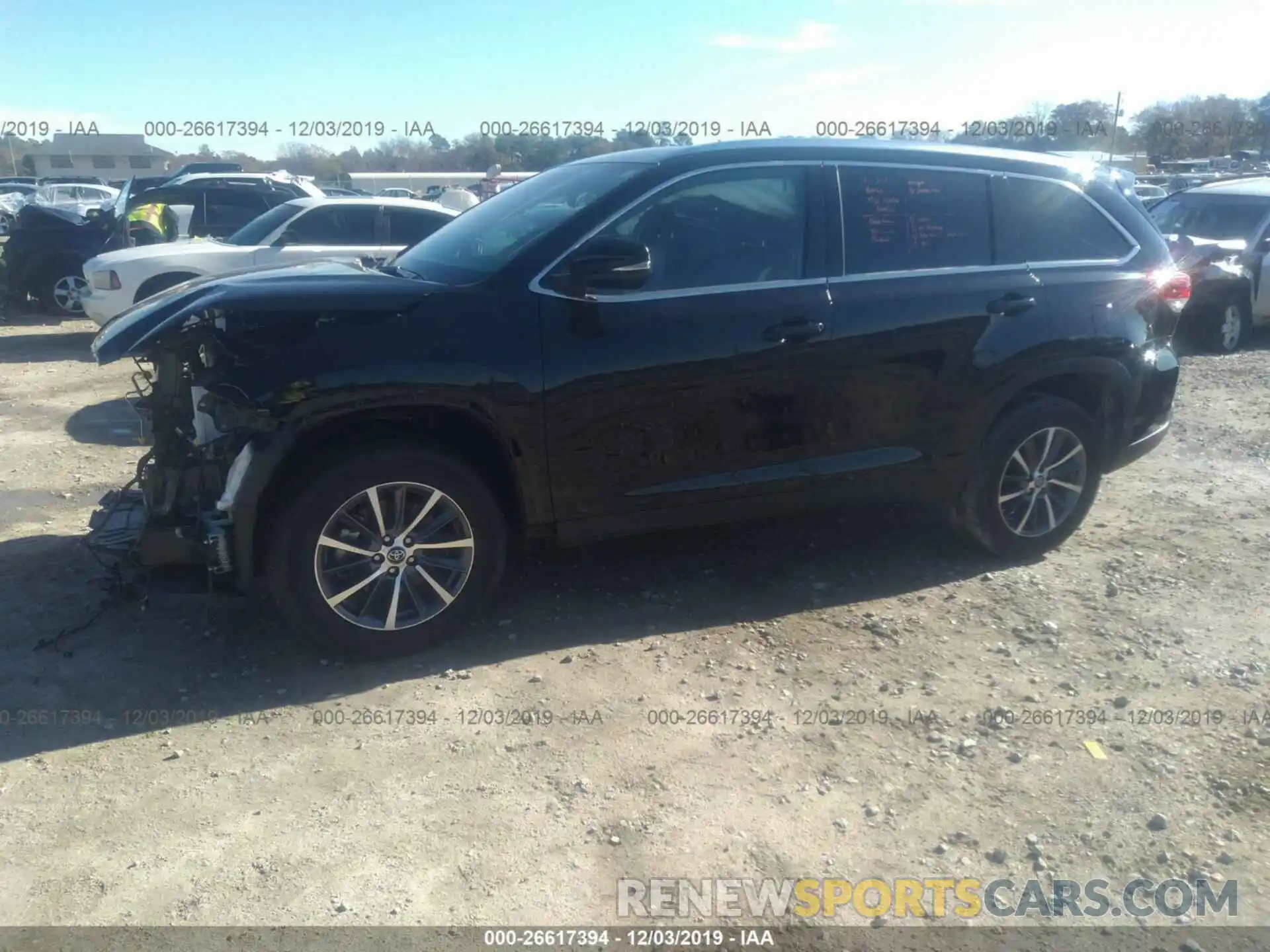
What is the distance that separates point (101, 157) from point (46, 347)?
60.7 metres

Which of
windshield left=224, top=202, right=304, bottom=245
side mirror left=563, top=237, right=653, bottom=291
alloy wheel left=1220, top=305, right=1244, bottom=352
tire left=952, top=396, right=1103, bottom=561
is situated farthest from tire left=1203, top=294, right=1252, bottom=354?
windshield left=224, top=202, right=304, bottom=245

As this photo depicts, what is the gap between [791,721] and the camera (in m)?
3.82

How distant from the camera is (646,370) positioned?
4.19 metres

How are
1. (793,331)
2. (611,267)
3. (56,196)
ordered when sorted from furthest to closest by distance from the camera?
(56,196)
(793,331)
(611,267)

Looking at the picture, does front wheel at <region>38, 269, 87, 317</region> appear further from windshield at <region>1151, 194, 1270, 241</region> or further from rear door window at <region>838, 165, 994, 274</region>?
windshield at <region>1151, 194, 1270, 241</region>

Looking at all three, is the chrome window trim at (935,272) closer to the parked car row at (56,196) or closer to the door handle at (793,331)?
the door handle at (793,331)

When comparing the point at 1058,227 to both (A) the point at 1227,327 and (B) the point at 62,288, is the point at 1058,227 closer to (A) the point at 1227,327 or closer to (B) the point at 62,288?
(A) the point at 1227,327

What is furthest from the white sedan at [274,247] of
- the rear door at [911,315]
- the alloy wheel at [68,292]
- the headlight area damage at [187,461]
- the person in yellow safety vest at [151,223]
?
the rear door at [911,315]

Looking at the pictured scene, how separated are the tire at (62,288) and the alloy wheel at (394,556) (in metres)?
10.7

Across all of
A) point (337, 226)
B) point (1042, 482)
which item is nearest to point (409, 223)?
point (337, 226)

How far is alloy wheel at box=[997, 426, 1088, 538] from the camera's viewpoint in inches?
200

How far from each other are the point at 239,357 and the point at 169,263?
7014 millimetres

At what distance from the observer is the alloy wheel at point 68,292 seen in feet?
41.9

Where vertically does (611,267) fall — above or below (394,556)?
above
